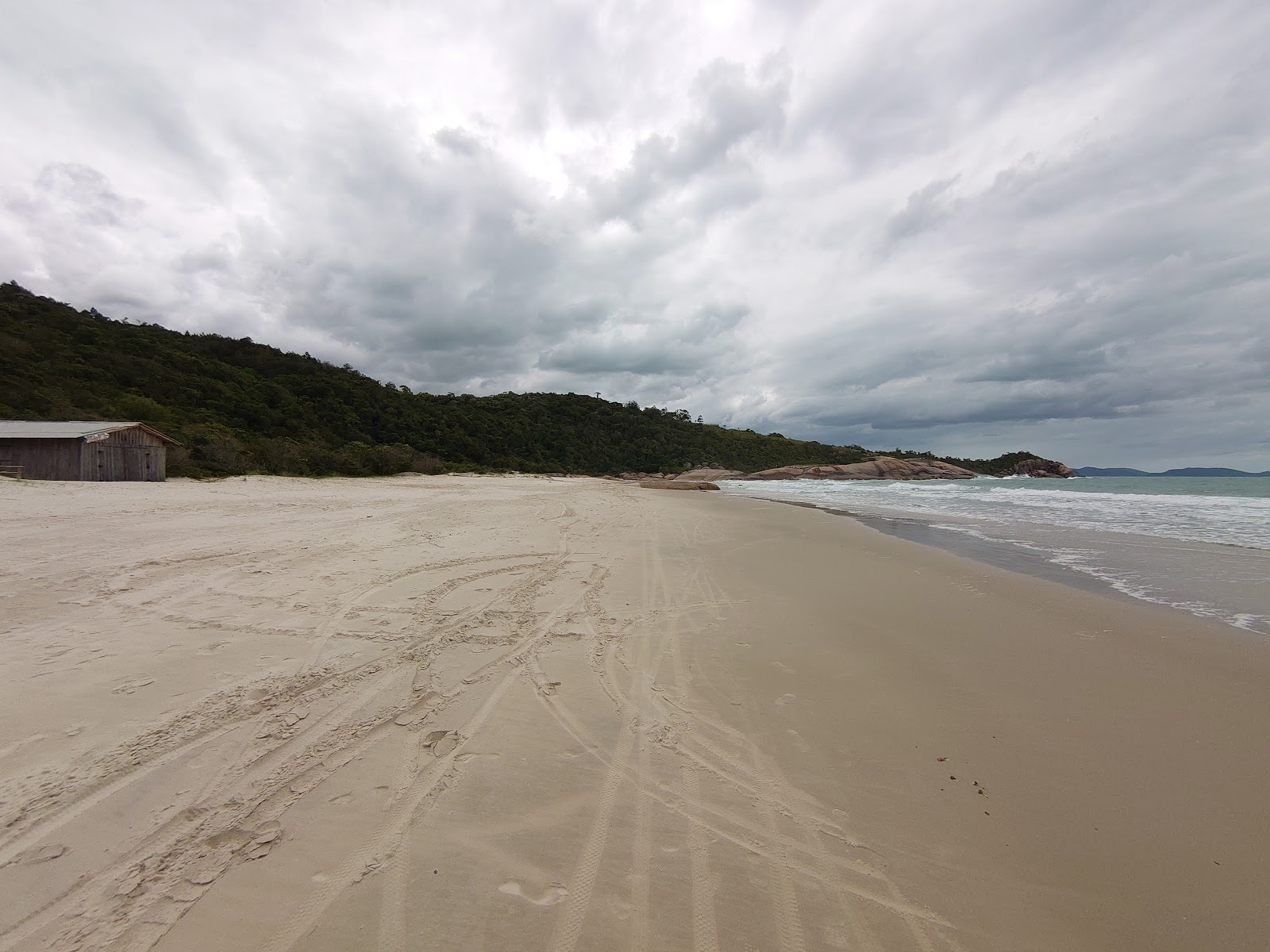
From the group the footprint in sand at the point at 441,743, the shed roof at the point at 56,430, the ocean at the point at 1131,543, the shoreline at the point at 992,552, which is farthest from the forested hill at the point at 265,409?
the ocean at the point at 1131,543

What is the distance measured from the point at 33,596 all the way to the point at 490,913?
581cm

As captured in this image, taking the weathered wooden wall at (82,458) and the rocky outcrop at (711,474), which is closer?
the weathered wooden wall at (82,458)

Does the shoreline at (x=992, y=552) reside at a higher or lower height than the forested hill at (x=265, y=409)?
lower

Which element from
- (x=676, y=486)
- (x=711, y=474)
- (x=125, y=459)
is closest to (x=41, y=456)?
(x=125, y=459)

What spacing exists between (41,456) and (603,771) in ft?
83.2

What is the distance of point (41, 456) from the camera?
17.4 m

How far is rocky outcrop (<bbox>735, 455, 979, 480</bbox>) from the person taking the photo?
64.8 metres

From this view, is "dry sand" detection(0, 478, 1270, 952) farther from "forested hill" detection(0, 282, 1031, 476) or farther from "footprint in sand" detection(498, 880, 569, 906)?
"forested hill" detection(0, 282, 1031, 476)

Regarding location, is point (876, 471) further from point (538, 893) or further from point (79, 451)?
point (538, 893)

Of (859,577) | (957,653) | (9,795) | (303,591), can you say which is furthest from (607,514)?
(9,795)

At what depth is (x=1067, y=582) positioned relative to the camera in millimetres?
7199

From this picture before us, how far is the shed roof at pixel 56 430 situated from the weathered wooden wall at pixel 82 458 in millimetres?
163

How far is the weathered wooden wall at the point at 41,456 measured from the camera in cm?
1742

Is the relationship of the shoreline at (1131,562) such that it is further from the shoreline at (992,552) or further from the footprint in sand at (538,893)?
the footprint in sand at (538,893)
